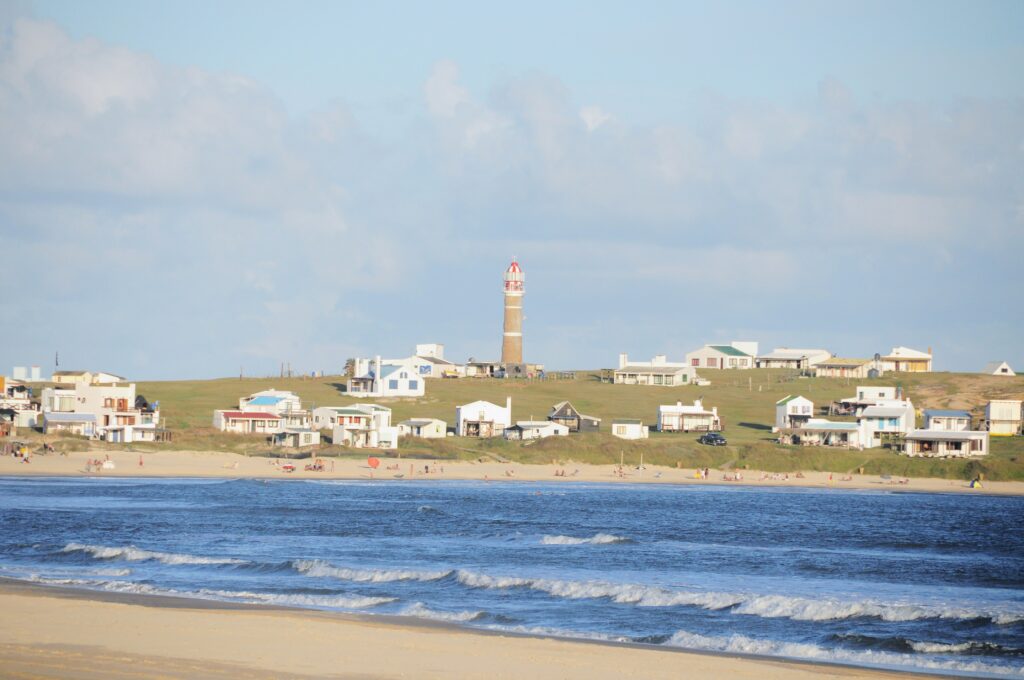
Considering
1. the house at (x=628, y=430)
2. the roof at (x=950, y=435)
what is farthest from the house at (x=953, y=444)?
the house at (x=628, y=430)

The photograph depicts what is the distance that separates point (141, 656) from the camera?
2133 centimetres

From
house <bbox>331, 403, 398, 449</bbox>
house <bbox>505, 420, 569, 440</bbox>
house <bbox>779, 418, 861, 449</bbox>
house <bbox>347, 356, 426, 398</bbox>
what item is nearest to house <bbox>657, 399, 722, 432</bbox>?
house <bbox>779, 418, 861, 449</bbox>

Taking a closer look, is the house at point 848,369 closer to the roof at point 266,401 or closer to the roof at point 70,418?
the roof at point 266,401

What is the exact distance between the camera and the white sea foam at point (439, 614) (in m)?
29.3

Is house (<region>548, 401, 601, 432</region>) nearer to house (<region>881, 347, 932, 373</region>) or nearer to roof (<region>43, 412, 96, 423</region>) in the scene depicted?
roof (<region>43, 412, 96, 423</region>)

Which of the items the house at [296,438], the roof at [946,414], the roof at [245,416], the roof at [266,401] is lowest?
the house at [296,438]

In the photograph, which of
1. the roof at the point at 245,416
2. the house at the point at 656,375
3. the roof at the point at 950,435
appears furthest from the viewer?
the house at the point at 656,375

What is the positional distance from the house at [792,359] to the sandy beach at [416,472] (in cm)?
5544

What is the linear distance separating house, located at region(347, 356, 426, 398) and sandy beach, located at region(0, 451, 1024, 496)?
26.8m

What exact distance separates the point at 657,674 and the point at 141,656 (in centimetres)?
917

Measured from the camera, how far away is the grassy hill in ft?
287

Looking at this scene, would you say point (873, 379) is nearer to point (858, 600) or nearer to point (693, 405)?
point (693, 405)

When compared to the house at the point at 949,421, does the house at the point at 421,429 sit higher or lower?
lower

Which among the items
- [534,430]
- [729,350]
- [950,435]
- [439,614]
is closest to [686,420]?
[534,430]
